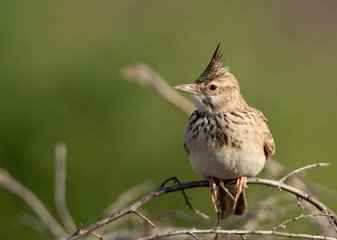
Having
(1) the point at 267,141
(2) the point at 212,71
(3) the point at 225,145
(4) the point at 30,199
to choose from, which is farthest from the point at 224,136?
(4) the point at 30,199

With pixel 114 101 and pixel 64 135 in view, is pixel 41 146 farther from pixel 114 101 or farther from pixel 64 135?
pixel 114 101

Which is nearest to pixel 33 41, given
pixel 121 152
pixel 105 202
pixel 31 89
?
pixel 31 89

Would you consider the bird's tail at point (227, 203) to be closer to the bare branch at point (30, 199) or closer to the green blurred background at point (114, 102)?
the bare branch at point (30, 199)

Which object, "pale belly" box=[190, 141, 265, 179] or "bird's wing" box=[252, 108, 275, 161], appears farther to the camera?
"bird's wing" box=[252, 108, 275, 161]

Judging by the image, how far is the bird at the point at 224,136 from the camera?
3033 mm

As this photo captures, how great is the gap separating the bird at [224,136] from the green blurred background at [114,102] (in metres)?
1.37

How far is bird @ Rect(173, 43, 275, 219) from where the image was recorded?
3.03m

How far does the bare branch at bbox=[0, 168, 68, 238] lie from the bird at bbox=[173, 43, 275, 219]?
93cm

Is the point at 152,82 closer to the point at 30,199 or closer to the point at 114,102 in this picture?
the point at 30,199

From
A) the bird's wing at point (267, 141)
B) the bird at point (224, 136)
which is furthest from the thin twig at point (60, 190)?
the bird's wing at point (267, 141)

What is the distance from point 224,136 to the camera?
3.10 meters

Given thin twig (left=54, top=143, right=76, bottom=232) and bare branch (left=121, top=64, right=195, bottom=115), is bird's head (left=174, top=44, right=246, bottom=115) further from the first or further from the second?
thin twig (left=54, top=143, right=76, bottom=232)

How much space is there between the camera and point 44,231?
3.83 metres

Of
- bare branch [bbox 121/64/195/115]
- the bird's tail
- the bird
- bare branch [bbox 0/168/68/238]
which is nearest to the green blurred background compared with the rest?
bare branch [bbox 0/168/68/238]
